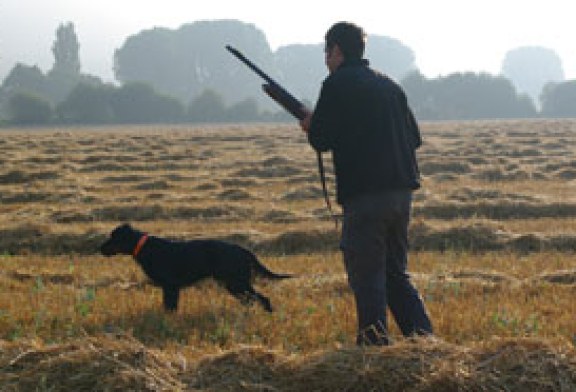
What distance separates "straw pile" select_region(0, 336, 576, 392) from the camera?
168 inches

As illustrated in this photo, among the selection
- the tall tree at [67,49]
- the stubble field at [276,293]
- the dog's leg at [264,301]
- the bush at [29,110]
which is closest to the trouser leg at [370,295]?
the stubble field at [276,293]

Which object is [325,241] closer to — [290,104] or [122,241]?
[122,241]

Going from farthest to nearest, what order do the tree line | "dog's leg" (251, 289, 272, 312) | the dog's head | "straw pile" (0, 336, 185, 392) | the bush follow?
the tree line
the bush
the dog's head
"dog's leg" (251, 289, 272, 312)
"straw pile" (0, 336, 185, 392)

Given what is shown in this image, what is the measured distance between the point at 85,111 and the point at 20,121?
23.3 ft

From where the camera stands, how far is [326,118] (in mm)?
4645

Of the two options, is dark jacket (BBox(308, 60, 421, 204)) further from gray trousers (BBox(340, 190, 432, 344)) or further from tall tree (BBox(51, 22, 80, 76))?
tall tree (BBox(51, 22, 80, 76))

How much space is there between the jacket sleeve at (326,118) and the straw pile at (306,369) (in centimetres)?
140

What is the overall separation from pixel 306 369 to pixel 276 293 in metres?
3.27

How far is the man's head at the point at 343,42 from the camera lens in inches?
187

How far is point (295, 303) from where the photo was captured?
7188mm

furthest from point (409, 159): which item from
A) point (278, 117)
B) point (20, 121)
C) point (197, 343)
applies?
point (278, 117)

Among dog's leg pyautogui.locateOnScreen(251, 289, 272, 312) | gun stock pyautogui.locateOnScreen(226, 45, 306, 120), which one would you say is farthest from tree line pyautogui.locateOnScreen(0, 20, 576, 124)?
gun stock pyautogui.locateOnScreen(226, 45, 306, 120)

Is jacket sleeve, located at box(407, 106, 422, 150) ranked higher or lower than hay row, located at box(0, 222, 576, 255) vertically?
higher

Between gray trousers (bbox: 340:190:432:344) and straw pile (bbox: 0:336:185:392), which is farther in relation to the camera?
gray trousers (bbox: 340:190:432:344)
